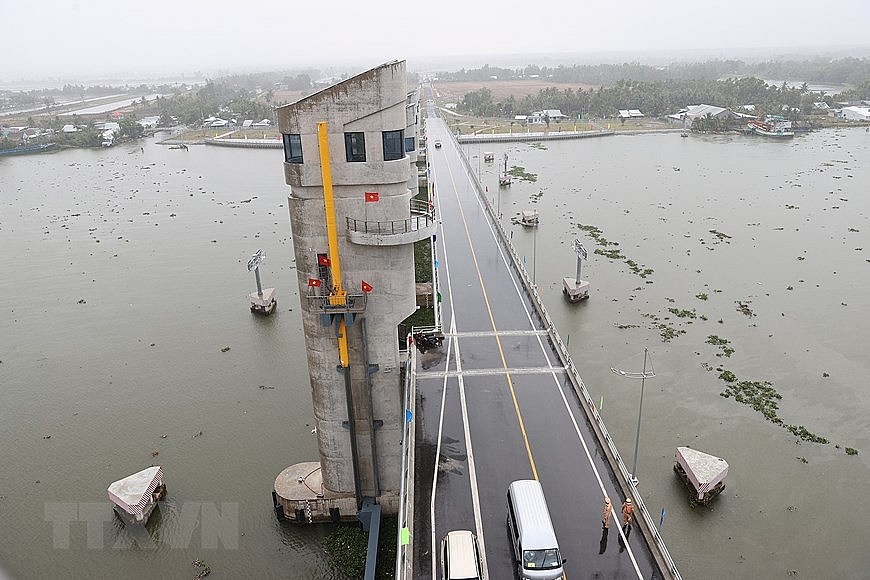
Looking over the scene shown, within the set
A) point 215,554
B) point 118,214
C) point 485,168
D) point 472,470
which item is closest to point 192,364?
point 215,554

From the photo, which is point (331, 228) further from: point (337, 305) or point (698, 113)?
point (698, 113)

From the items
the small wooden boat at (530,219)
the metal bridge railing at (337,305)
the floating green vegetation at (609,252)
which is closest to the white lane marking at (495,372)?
the metal bridge railing at (337,305)

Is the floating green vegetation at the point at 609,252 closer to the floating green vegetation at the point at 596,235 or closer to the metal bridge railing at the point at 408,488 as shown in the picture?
the floating green vegetation at the point at 596,235

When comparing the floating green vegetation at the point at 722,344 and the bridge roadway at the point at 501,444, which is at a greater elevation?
the bridge roadway at the point at 501,444

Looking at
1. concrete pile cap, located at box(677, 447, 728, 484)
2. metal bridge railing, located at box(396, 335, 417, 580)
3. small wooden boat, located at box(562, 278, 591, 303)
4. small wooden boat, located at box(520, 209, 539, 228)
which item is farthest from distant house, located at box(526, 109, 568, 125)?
metal bridge railing, located at box(396, 335, 417, 580)

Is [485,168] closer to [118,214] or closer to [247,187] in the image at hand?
[247,187]
